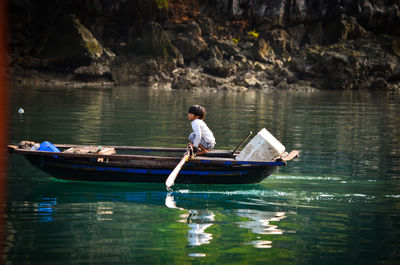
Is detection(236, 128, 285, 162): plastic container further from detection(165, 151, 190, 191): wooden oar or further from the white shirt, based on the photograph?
detection(165, 151, 190, 191): wooden oar

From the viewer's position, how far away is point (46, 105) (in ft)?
81.1

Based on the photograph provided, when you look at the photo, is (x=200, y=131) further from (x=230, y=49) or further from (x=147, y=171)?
(x=230, y=49)

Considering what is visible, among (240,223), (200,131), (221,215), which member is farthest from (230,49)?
(240,223)

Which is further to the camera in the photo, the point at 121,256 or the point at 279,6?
the point at 279,6

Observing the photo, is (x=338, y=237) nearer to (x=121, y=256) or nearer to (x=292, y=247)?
(x=292, y=247)

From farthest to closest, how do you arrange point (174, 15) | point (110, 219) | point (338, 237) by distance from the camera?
point (174, 15)
point (110, 219)
point (338, 237)

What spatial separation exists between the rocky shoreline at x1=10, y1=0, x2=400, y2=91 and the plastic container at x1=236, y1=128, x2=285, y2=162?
111 ft

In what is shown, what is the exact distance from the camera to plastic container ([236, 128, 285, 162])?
29.6 feet

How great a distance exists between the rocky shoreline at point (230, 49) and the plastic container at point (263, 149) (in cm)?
3381

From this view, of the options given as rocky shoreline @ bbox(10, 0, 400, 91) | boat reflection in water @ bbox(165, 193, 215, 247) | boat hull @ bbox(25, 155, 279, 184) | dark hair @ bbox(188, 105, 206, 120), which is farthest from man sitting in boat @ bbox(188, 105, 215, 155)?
rocky shoreline @ bbox(10, 0, 400, 91)

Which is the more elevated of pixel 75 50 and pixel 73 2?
pixel 73 2

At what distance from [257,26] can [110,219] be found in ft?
153

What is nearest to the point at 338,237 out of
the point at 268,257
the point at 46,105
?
→ the point at 268,257

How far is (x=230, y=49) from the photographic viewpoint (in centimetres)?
4725
